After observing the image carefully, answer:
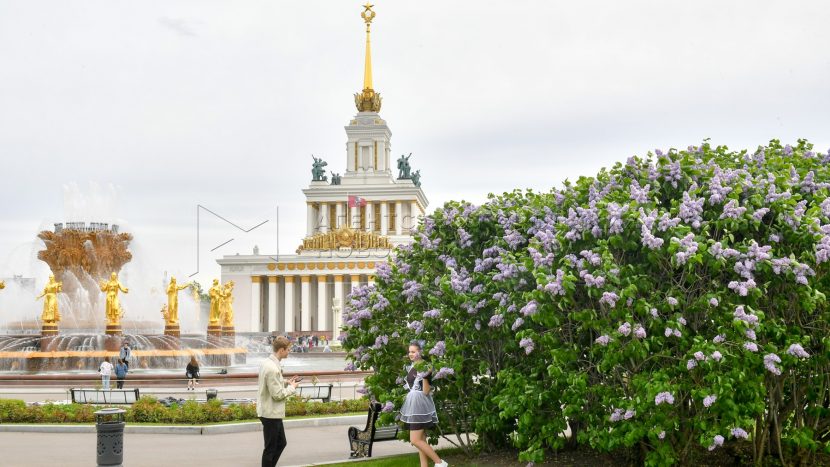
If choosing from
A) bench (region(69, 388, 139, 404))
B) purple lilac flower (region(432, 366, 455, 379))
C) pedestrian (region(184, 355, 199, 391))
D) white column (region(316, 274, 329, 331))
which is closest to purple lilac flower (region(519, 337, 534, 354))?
purple lilac flower (region(432, 366, 455, 379))

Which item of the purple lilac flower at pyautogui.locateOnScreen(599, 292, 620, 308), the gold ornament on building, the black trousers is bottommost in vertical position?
the black trousers

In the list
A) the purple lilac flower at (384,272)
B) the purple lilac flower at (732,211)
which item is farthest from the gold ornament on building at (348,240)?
the purple lilac flower at (732,211)

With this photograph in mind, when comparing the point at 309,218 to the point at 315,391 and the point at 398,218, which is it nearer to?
the point at 398,218

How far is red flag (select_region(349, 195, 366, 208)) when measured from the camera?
9188cm

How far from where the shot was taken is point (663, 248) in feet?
32.7

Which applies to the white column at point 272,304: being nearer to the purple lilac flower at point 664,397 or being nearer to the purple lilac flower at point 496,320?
the purple lilac flower at point 496,320

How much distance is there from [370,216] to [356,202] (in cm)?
730

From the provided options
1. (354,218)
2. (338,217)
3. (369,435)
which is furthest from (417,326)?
(338,217)

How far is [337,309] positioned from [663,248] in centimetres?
6642

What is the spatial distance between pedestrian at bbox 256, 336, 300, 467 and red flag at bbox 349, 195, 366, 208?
80586 mm

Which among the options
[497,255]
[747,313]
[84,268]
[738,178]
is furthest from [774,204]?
[84,268]

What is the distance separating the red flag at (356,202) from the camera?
91875mm

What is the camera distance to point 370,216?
99812 millimetres

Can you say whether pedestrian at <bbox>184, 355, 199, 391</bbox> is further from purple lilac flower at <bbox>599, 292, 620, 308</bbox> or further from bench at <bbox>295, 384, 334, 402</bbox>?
purple lilac flower at <bbox>599, 292, 620, 308</bbox>
